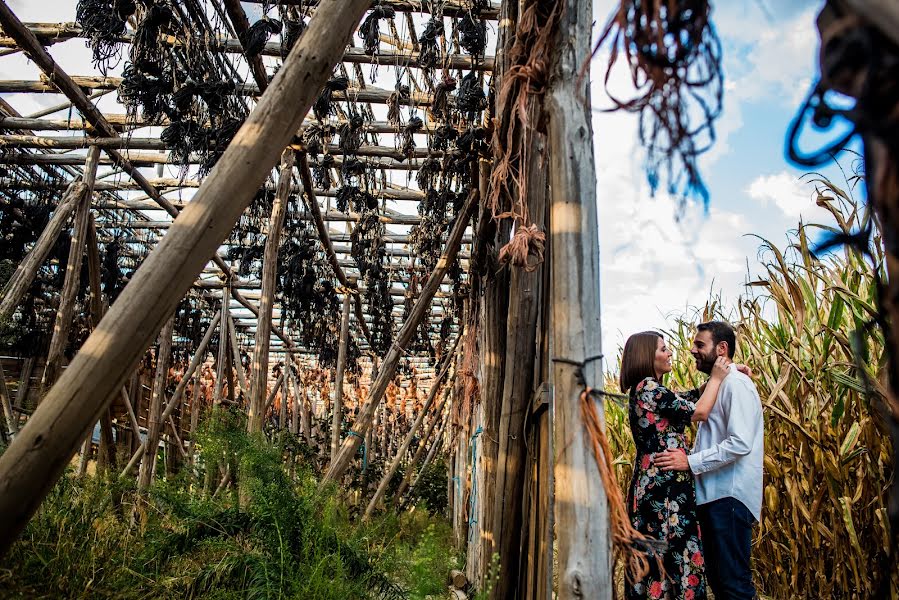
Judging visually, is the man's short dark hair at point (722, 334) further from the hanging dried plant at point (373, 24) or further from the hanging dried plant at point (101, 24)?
the hanging dried plant at point (101, 24)

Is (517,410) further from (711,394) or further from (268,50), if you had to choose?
(268,50)

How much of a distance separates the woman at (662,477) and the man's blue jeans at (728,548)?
7 cm

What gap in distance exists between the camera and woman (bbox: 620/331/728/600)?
123 inches

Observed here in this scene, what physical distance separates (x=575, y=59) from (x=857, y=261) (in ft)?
8.45

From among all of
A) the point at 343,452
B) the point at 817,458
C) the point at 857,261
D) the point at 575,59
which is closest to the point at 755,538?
the point at 817,458

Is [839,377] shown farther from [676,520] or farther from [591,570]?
[591,570]

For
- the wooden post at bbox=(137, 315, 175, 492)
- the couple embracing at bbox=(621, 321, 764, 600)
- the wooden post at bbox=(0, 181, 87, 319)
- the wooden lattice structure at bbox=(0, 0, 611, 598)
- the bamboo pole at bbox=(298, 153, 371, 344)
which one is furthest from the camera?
the wooden post at bbox=(137, 315, 175, 492)

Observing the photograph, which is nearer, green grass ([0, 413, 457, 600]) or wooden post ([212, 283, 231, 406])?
green grass ([0, 413, 457, 600])

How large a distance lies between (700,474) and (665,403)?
395 millimetres

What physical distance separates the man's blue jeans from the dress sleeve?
444mm

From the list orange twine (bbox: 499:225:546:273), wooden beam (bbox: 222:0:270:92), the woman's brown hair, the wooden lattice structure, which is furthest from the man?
wooden beam (bbox: 222:0:270:92)

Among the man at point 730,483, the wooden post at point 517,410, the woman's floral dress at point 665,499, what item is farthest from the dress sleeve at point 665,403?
the wooden post at point 517,410

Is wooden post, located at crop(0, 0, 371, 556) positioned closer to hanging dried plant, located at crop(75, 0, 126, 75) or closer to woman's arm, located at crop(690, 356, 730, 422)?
woman's arm, located at crop(690, 356, 730, 422)

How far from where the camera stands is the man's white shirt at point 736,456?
3.13m
